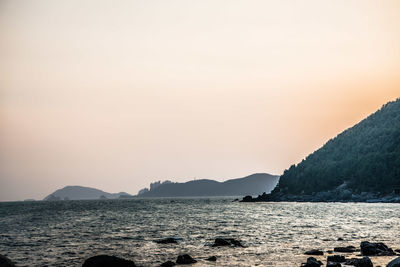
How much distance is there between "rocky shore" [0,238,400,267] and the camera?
1588 inches

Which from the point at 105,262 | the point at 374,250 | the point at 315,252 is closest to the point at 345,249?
the point at 374,250

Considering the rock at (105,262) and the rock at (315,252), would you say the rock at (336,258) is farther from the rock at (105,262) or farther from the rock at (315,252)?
the rock at (105,262)

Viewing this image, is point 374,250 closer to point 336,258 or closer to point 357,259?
point 336,258

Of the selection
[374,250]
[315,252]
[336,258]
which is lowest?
[336,258]

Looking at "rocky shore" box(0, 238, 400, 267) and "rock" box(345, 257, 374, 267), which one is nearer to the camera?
"rock" box(345, 257, 374, 267)

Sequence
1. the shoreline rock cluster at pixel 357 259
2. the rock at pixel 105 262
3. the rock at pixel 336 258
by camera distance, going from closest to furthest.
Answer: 1. the shoreline rock cluster at pixel 357 259
2. the rock at pixel 105 262
3. the rock at pixel 336 258

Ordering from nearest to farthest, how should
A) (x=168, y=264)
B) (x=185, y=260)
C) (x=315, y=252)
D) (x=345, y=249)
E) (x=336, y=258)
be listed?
(x=168, y=264)
(x=336, y=258)
(x=185, y=260)
(x=315, y=252)
(x=345, y=249)

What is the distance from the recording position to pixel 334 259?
44312 mm

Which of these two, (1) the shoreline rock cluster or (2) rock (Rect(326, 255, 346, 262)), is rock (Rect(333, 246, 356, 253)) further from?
(2) rock (Rect(326, 255, 346, 262))

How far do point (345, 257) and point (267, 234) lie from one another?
27.0 meters

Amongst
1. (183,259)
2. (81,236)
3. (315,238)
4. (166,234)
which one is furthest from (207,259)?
(81,236)

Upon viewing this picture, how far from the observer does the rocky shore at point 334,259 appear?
4034 cm

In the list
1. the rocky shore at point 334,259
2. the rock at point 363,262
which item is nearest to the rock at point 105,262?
the rocky shore at point 334,259

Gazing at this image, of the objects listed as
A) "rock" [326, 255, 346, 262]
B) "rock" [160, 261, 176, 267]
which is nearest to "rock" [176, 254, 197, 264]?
"rock" [160, 261, 176, 267]
